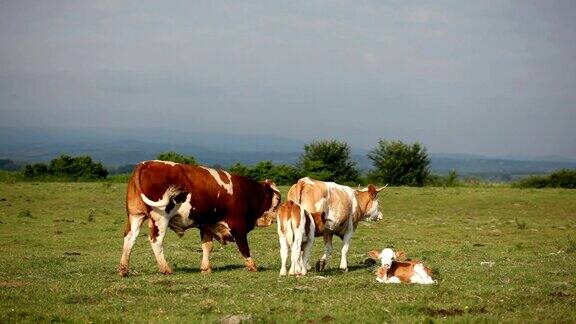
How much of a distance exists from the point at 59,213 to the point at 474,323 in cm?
3003

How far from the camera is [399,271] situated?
17.0 m

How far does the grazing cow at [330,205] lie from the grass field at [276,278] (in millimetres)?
776

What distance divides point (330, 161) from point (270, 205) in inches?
1980

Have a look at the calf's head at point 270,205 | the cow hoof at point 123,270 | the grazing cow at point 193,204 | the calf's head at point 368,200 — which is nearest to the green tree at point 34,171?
the calf's head at point 270,205

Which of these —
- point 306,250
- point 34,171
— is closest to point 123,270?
point 306,250

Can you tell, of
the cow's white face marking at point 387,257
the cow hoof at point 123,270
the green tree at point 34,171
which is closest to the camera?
the cow's white face marking at point 387,257

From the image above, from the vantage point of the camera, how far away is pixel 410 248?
2631 centimetres

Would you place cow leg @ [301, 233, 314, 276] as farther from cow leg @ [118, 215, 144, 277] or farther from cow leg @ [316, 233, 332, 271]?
cow leg @ [118, 215, 144, 277]

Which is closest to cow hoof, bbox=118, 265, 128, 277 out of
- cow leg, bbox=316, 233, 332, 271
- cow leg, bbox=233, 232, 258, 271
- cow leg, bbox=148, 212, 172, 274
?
cow leg, bbox=148, 212, 172, 274

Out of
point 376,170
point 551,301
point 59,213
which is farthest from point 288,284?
point 376,170

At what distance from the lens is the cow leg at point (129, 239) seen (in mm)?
17781

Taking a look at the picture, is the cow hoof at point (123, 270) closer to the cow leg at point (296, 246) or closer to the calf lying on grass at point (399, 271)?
the cow leg at point (296, 246)

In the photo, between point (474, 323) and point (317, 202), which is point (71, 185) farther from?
point (474, 323)

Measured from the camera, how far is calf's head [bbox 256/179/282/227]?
2103cm
